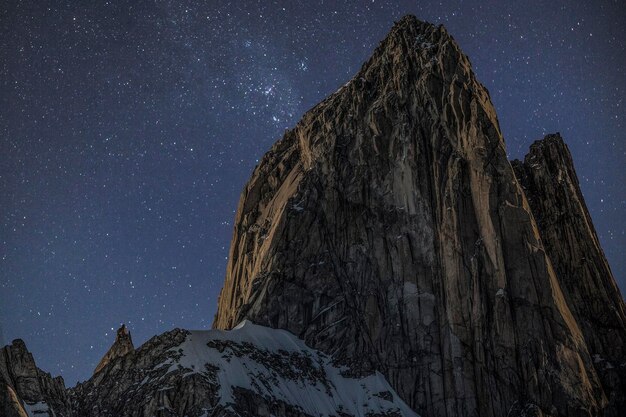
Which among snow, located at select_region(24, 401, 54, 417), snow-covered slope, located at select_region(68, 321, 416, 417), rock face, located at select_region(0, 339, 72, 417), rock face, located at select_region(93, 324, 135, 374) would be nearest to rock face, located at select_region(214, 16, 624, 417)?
snow-covered slope, located at select_region(68, 321, 416, 417)

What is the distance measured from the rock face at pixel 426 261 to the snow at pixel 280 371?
3.22 meters

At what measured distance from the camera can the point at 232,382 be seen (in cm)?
6606

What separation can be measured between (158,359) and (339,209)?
Answer: 37.6 m

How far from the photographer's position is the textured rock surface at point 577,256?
89394mm

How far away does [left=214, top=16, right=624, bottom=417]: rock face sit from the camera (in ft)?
265

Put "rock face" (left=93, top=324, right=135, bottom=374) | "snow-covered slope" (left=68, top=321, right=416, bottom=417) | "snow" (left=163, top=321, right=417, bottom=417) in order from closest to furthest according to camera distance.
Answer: "snow-covered slope" (left=68, top=321, right=416, bottom=417), "snow" (left=163, top=321, right=417, bottom=417), "rock face" (left=93, top=324, right=135, bottom=374)

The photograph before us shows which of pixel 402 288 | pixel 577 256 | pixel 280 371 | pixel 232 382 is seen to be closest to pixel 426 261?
pixel 402 288

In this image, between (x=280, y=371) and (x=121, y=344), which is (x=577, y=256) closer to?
(x=280, y=371)

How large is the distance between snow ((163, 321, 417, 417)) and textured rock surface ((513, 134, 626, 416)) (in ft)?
94.7

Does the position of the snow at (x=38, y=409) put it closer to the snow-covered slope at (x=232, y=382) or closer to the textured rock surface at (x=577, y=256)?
the snow-covered slope at (x=232, y=382)

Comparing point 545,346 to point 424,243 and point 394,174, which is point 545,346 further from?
point 394,174

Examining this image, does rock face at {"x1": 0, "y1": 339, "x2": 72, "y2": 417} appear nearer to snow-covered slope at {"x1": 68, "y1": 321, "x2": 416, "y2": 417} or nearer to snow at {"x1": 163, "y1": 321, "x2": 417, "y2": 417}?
snow-covered slope at {"x1": 68, "y1": 321, "x2": 416, "y2": 417}

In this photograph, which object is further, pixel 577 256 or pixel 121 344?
pixel 577 256

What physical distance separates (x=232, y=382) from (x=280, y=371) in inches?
328
